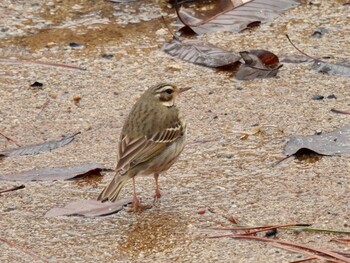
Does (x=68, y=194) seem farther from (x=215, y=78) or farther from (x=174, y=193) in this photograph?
(x=215, y=78)

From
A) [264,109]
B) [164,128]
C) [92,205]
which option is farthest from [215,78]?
[92,205]

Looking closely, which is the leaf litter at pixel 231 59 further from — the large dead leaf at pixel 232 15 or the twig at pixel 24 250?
the twig at pixel 24 250

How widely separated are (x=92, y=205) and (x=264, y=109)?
2290 millimetres

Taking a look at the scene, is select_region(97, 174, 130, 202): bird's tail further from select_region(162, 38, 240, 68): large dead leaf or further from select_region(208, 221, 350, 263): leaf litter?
select_region(162, 38, 240, 68): large dead leaf

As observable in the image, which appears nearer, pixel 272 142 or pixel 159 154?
pixel 159 154

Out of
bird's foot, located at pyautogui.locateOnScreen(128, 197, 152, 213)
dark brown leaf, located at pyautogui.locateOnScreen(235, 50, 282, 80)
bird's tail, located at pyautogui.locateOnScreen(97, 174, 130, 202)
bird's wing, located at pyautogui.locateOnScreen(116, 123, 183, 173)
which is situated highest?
bird's wing, located at pyautogui.locateOnScreen(116, 123, 183, 173)

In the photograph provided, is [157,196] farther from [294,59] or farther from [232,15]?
[232,15]

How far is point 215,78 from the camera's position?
10.1 meters

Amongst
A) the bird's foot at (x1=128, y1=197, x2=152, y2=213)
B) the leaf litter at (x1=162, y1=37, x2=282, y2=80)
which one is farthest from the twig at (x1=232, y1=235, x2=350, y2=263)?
the leaf litter at (x1=162, y1=37, x2=282, y2=80)

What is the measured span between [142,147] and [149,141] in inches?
3.5

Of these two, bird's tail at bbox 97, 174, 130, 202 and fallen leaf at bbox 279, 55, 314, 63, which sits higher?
bird's tail at bbox 97, 174, 130, 202

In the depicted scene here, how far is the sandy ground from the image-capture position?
732 centimetres

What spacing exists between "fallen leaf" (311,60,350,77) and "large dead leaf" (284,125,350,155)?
1.30 meters

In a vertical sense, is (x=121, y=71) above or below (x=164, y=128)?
below
